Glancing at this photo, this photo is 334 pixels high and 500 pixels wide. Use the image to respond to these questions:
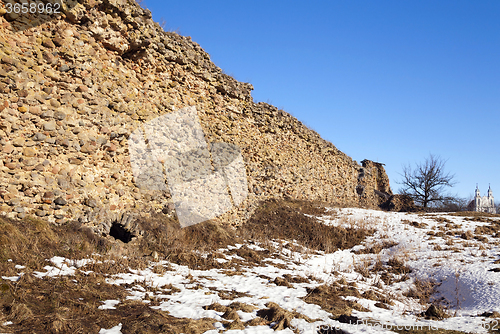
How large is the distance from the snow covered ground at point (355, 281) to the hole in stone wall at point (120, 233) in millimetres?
1264

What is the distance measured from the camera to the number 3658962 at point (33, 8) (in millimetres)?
5934

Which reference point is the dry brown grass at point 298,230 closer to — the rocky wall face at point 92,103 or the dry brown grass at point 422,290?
the rocky wall face at point 92,103

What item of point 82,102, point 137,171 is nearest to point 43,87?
point 82,102

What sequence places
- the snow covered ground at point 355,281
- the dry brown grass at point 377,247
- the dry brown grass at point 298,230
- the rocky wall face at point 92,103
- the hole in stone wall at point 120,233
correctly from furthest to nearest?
1. the dry brown grass at point 298,230
2. the dry brown grass at point 377,247
3. the hole in stone wall at point 120,233
4. the rocky wall face at point 92,103
5. the snow covered ground at point 355,281

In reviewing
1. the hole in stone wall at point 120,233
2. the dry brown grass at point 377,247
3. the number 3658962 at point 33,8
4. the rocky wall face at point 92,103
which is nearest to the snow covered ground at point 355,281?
the dry brown grass at point 377,247

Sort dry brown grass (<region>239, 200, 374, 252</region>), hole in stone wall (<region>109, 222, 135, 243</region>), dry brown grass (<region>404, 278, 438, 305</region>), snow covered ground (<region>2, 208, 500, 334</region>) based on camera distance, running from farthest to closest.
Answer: dry brown grass (<region>239, 200, 374, 252</region>), hole in stone wall (<region>109, 222, 135, 243</region>), dry brown grass (<region>404, 278, 438, 305</region>), snow covered ground (<region>2, 208, 500, 334</region>)

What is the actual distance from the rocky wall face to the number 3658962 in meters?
0.18

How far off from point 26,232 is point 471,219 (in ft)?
50.6

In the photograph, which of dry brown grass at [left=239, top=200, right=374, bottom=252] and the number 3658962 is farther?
dry brown grass at [left=239, top=200, right=374, bottom=252]

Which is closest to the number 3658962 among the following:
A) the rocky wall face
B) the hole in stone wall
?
the rocky wall face

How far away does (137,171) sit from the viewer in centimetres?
818

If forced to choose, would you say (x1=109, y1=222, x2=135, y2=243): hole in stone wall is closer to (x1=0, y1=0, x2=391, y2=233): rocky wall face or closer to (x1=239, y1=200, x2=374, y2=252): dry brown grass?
(x1=0, y1=0, x2=391, y2=233): rocky wall face

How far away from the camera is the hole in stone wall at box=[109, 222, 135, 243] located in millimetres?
7327

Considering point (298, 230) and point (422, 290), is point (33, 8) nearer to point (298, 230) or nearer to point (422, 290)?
point (298, 230)
